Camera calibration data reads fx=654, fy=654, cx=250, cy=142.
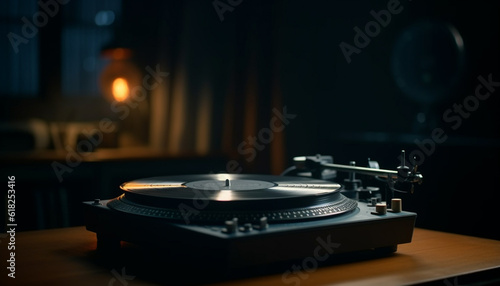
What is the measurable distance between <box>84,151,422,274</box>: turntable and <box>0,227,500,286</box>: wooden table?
5cm

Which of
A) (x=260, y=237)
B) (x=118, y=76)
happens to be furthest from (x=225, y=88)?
(x=260, y=237)

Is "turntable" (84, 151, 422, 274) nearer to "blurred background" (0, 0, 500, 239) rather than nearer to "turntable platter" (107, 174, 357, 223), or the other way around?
"turntable platter" (107, 174, 357, 223)

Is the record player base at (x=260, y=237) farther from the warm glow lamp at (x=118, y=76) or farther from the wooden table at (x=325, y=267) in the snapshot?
the warm glow lamp at (x=118, y=76)

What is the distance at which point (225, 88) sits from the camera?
4.25 m

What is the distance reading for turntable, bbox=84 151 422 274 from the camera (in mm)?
1314

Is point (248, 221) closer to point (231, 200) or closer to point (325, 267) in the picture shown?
point (231, 200)

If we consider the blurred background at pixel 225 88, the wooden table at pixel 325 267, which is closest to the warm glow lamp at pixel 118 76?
the blurred background at pixel 225 88

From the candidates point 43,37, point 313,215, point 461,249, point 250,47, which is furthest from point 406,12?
point 313,215

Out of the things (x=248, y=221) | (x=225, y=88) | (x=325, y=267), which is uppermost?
(x=225, y=88)

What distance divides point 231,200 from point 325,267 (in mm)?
270

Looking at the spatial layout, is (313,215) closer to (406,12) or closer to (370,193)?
(370,193)

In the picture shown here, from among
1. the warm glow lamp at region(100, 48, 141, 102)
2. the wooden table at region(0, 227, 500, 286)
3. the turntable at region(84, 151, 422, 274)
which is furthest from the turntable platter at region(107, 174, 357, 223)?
the warm glow lamp at region(100, 48, 141, 102)

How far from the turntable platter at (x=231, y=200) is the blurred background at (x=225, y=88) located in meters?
1.52

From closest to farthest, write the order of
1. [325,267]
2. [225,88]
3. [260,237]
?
1. [260,237]
2. [325,267]
3. [225,88]
